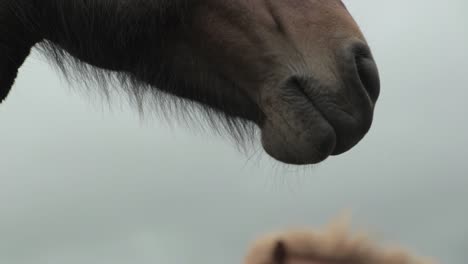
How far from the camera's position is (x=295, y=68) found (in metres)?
3.24

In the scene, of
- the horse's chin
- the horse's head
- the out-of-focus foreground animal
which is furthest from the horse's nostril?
the out-of-focus foreground animal

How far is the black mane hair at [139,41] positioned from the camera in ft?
11.4

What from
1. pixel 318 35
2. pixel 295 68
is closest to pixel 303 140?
pixel 295 68

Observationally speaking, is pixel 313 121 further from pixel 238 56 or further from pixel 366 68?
pixel 238 56

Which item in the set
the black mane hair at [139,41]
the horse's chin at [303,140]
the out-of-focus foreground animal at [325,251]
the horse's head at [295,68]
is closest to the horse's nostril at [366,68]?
the horse's head at [295,68]

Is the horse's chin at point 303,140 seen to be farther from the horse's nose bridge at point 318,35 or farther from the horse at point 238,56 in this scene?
the horse's nose bridge at point 318,35

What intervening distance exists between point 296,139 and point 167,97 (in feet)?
3.20

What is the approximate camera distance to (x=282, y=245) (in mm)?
4641

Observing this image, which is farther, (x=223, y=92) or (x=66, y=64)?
(x=66, y=64)

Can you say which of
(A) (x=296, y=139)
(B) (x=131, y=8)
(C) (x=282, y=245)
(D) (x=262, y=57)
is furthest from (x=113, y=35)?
(C) (x=282, y=245)

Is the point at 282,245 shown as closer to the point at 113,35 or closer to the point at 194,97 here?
the point at 194,97

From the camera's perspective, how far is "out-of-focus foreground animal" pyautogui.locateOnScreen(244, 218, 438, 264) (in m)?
4.67

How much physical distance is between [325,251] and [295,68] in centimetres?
182

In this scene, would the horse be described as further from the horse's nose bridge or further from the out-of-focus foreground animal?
the out-of-focus foreground animal
